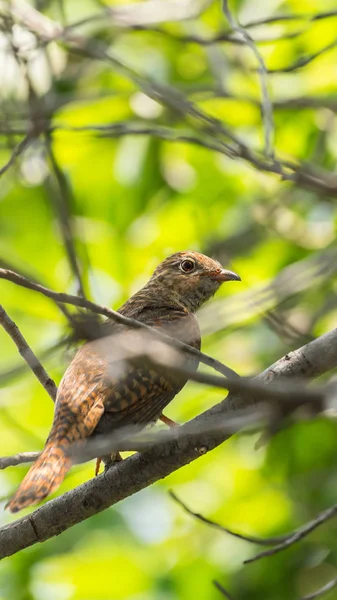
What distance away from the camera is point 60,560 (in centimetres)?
605

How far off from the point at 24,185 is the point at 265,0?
2445 mm

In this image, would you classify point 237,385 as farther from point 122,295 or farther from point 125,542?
point 122,295

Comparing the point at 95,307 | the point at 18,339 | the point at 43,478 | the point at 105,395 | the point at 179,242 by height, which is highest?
the point at 95,307

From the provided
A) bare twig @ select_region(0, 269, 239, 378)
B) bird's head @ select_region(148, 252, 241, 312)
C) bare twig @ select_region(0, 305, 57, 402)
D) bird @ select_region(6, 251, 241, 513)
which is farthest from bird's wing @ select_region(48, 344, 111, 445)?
bird's head @ select_region(148, 252, 241, 312)

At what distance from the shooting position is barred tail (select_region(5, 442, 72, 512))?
3902 millimetres

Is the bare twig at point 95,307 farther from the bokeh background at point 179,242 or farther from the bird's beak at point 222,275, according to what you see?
the bird's beak at point 222,275

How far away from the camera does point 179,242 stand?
7227 mm

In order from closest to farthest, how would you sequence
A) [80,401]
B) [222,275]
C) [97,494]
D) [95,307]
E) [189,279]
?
[95,307] < [97,494] < [80,401] < [222,275] < [189,279]

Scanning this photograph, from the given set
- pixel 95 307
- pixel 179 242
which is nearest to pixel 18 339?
pixel 95 307

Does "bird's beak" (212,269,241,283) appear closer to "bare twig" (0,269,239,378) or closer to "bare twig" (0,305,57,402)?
"bare twig" (0,305,57,402)

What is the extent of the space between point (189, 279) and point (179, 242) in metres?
0.72

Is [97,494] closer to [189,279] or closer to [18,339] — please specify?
[18,339]

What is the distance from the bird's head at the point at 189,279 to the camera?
6547mm

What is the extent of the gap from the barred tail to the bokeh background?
97cm
